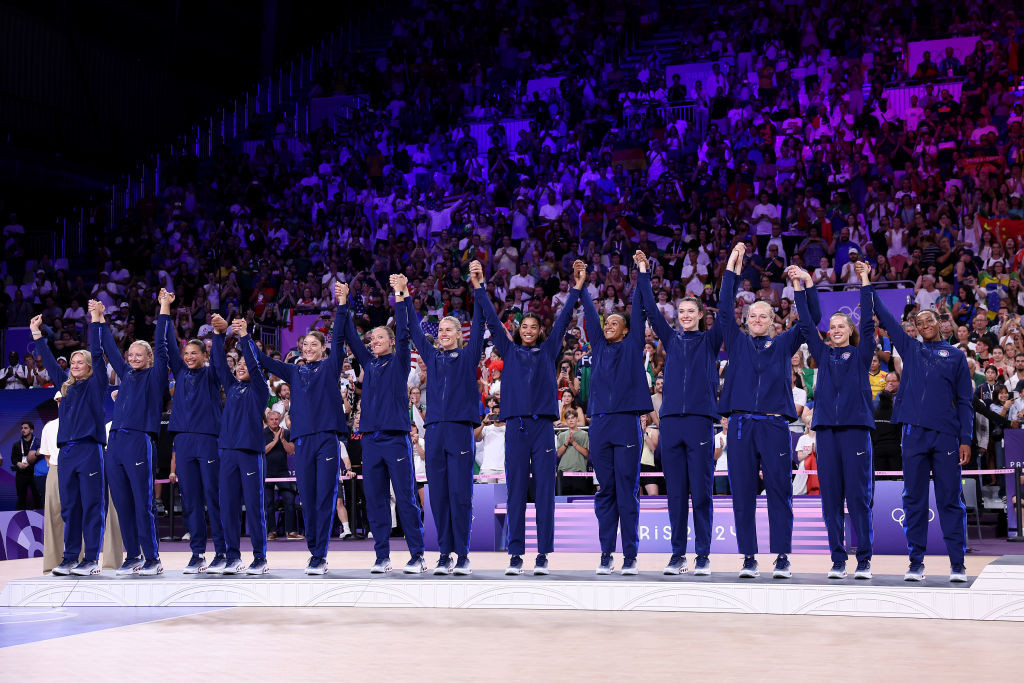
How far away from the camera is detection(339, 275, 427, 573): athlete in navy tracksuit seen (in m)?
8.68

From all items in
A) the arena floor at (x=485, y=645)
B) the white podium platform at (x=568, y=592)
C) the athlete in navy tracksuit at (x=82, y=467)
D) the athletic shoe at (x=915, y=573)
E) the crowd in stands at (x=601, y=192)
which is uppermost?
the crowd in stands at (x=601, y=192)

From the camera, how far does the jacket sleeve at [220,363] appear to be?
30.0ft

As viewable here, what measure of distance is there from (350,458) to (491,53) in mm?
12010

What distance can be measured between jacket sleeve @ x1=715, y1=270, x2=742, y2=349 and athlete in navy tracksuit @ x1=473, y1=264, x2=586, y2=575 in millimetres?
1034

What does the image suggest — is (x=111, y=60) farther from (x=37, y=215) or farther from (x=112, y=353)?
(x=112, y=353)

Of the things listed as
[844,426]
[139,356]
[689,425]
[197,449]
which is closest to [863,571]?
[844,426]

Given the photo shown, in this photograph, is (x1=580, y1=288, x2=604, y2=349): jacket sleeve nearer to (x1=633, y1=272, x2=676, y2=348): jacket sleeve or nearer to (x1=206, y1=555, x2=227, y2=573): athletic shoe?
(x1=633, y1=272, x2=676, y2=348): jacket sleeve

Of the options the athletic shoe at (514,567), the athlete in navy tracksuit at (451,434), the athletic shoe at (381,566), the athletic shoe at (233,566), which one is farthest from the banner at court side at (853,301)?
the athletic shoe at (233,566)

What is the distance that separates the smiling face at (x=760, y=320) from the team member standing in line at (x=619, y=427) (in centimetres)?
79

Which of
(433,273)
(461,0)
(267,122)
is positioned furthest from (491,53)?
(433,273)

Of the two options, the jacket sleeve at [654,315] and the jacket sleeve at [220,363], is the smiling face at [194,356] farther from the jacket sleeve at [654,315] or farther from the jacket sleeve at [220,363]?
the jacket sleeve at [654,315]

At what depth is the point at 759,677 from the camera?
17.7 ft

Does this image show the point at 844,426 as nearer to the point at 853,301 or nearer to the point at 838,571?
the point at 838,571

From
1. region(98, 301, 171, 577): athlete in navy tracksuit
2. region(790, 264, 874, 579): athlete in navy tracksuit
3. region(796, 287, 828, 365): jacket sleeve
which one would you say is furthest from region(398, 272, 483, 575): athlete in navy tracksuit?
region(790, 264, 874, 579): athlete in navy tracksuit
